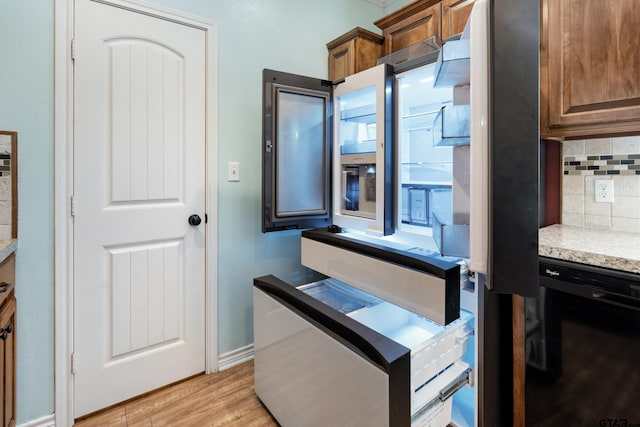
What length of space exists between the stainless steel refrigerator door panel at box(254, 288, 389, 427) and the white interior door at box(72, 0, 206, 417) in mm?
583

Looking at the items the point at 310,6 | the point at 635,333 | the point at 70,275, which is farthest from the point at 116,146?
the point at 635,333

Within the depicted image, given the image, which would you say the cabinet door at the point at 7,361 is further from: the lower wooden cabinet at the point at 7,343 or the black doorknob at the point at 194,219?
the black doorknob at the point at 194,219

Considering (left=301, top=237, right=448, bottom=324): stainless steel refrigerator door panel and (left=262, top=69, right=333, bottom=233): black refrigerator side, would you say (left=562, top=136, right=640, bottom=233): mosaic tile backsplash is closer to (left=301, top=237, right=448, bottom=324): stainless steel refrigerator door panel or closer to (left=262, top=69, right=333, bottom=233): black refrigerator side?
(left=301, top=237, right=448, bottom=324): stainless steel refrigerator door panel

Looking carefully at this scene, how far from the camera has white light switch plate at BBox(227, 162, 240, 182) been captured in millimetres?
2047

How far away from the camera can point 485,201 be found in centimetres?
88

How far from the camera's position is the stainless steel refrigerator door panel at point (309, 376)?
3.49 feet

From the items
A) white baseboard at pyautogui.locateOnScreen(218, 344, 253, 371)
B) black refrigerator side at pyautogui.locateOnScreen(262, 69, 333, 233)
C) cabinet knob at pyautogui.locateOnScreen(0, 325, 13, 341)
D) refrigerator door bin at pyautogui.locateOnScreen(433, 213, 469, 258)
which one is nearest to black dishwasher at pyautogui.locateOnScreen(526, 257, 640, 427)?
refrigerator door bin at pyautogui.locateOnScreen(433, 213, 469, 258)

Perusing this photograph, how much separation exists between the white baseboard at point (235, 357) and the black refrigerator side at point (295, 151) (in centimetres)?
91

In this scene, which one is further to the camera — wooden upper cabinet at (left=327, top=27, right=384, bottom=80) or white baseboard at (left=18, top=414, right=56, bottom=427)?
wooden upper cabinet at (left=327, top=27, right=384, bottom=80)

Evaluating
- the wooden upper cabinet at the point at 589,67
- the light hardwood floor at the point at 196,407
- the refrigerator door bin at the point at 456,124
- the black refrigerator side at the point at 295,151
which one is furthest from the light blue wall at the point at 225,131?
the wooden upper cabinet at the point at 589,67

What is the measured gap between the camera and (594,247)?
1.32 meters

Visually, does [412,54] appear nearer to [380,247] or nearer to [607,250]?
[380,247]

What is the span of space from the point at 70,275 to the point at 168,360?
717 mm

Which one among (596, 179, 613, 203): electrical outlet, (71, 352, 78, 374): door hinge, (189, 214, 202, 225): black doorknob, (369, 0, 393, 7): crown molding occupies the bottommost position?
(71, 352, 78, 374): door hinge
